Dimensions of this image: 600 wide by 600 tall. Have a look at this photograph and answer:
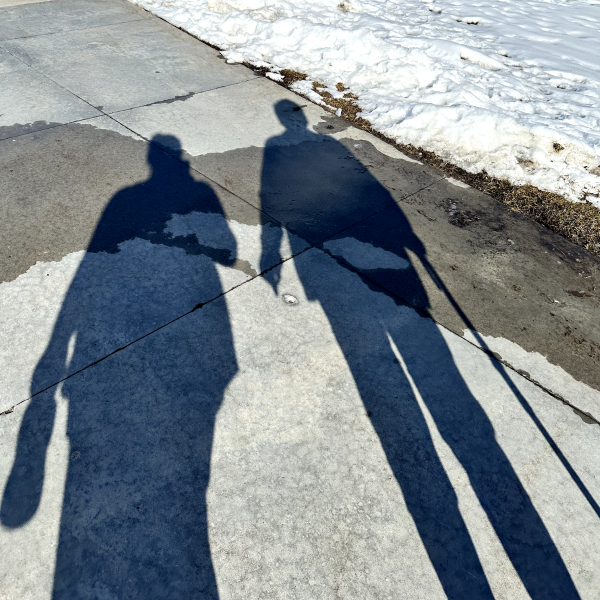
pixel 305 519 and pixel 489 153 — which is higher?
pixel 489 153

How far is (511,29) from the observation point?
9.51 meters

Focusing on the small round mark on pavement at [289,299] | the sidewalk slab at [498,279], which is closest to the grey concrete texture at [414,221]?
the sidewalk slab at [498,279]

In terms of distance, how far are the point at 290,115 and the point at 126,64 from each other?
2450 mm

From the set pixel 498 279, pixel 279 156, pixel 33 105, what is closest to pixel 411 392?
pixel 498 279

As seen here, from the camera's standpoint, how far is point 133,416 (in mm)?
2969

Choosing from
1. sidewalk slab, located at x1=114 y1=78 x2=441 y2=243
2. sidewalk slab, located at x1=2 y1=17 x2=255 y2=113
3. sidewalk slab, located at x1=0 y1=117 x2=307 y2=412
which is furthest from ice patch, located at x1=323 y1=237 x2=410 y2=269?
sidewalk slab, located at x1=2 y1=17 x2=255 y2=113

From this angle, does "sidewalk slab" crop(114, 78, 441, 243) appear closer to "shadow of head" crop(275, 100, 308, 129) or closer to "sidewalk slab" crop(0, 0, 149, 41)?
"shadow of head" crop(275, 100, 308, 129)

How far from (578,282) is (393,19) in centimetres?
674

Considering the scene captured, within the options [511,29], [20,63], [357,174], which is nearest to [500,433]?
[357,174]

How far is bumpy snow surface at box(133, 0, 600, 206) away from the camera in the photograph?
A: 589cm

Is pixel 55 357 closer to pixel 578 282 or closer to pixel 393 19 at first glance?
pixel 578 282

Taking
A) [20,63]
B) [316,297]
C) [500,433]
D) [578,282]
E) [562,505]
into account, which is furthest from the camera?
[20,63]

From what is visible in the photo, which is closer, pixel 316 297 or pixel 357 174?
pixel 316 297

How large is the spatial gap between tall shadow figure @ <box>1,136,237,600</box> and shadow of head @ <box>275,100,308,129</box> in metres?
2.24
